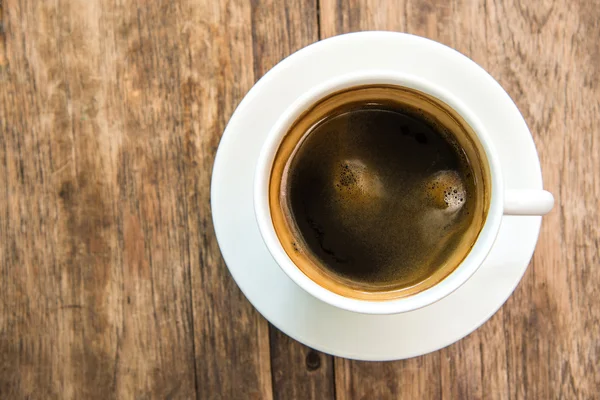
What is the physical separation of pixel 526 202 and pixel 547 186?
0.29 m

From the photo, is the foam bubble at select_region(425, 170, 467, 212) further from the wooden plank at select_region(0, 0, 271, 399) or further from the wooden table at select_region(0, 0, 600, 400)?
the wooden plank at select_region(0, 0, 271, 399)

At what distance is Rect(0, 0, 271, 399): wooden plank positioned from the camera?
0.92 meters

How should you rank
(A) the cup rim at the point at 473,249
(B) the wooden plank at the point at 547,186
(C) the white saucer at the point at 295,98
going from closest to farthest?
(A) the cup rim at the point at 473,249 → (C) the white saucer at the point at 295,98 → (B) the wooden plank at the point at 547,186

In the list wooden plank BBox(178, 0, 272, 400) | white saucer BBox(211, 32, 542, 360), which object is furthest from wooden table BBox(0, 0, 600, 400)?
white saucer BBox(211, 32, 542, 360)

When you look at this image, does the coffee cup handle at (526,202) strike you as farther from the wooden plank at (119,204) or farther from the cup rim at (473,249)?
the wooden plank at (119,204)

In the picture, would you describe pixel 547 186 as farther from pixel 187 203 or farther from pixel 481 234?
pixel 187 203

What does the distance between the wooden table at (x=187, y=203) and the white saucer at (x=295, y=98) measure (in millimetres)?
139

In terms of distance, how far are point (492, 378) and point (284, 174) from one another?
18.8 inches

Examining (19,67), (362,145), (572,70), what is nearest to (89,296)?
(19,67)

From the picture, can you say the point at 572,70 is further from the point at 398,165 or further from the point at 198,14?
the point at 198,14

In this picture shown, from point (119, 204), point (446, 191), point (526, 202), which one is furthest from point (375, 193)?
point (119, 204)

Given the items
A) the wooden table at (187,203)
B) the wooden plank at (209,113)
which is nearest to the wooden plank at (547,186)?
the wooden table at (187,203)

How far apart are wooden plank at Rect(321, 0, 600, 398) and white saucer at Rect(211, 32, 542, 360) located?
147mm

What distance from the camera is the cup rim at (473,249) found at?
0.65 meters
